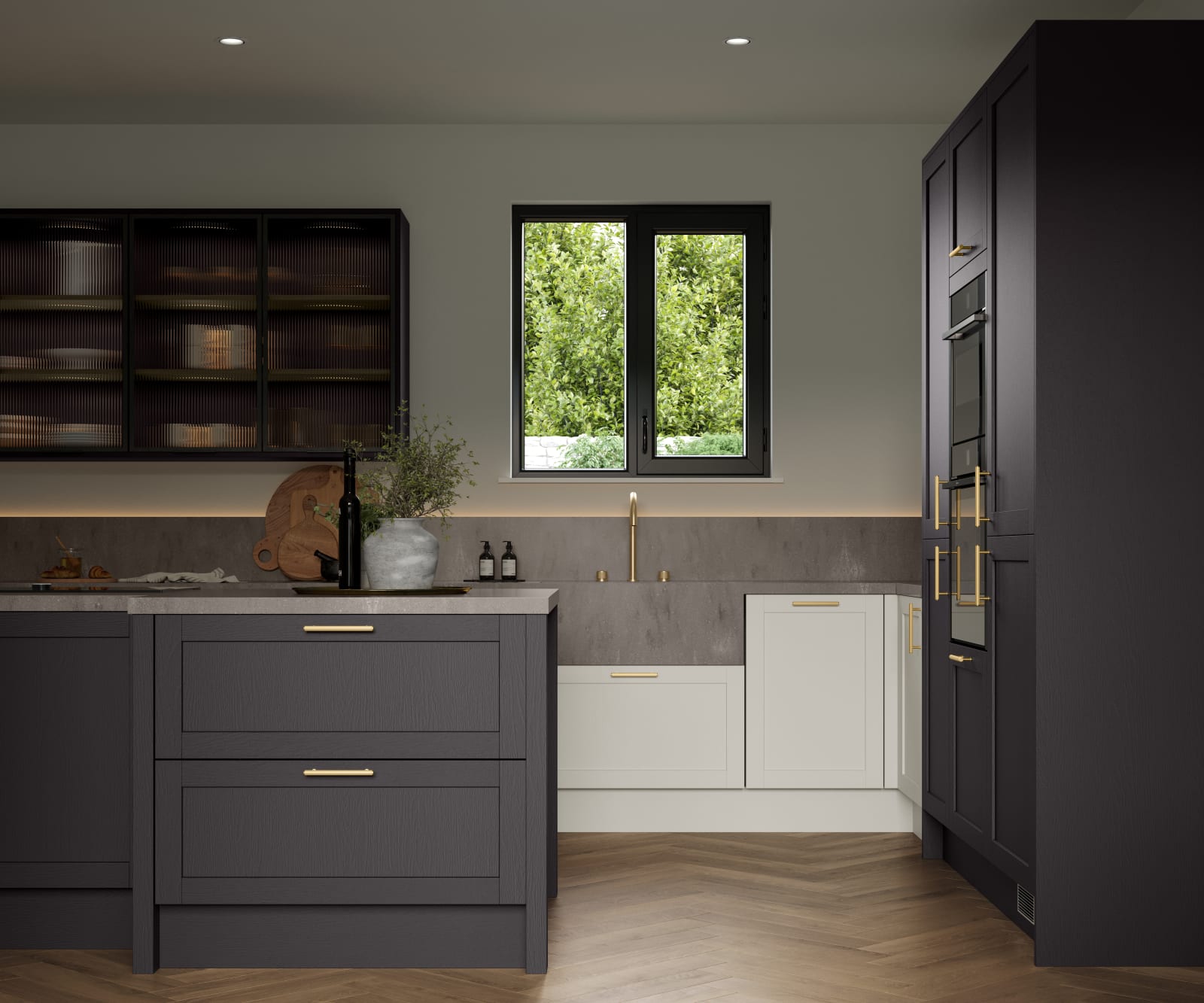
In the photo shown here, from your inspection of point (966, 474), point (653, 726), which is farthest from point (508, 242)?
point (966, 474)

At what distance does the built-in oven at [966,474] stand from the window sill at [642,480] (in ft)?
4.18

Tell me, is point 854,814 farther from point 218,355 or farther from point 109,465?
point 109,465

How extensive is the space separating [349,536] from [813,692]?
6.71 ft

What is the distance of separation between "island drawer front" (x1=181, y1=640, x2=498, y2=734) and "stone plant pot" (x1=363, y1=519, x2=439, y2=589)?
205 mm

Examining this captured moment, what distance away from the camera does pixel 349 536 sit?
2.96 meters

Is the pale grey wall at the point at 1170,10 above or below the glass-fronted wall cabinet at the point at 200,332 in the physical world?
above

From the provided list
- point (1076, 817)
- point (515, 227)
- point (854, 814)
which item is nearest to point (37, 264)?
point (515, 227)

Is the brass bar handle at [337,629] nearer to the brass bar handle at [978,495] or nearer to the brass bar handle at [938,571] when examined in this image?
the brass bar handle at [978,495]

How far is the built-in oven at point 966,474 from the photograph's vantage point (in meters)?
3.28

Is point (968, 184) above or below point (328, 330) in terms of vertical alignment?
above

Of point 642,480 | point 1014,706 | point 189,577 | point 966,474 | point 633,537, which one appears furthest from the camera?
point 642,480

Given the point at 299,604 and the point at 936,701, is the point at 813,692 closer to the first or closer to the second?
the point at 936,701

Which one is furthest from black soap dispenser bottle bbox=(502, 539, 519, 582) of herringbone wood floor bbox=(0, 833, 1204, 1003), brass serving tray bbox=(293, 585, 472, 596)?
brass serving tray bbox=(293, 585, 472, 596)

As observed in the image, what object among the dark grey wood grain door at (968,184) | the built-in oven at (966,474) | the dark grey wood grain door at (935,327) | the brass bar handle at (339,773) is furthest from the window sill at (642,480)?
the brass bar handle at (339,773)
